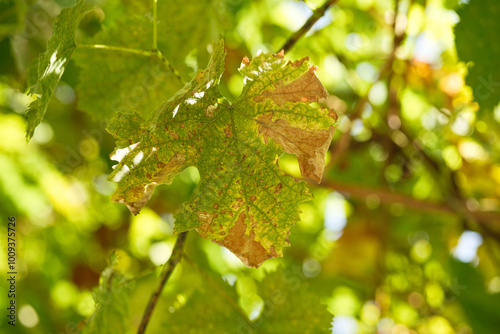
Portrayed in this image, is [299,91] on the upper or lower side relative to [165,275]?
upper

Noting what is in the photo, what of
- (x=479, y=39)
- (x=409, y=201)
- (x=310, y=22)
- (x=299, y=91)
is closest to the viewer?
(x=299, y=91)

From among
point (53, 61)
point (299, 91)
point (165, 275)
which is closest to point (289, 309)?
point (165, 275)

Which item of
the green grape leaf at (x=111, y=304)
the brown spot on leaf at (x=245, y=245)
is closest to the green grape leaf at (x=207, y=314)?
the green grape leaf at (x=111, y=304)

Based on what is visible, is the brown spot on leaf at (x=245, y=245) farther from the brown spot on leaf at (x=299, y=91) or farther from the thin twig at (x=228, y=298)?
the thin twig at (x=228, y=298)

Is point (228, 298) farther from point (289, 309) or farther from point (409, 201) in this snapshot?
point (409, 201)

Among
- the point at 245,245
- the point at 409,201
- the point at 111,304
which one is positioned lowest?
the point at 409,201

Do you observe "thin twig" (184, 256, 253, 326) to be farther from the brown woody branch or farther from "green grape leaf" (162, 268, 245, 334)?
the brown woody branch

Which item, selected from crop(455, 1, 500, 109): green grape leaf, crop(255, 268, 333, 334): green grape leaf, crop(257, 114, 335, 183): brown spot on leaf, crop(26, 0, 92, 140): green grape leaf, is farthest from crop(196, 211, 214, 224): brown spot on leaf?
crop(455, 1, 500, 109): green grape leaf

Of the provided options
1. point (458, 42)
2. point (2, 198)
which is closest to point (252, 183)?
point (458, 42)
